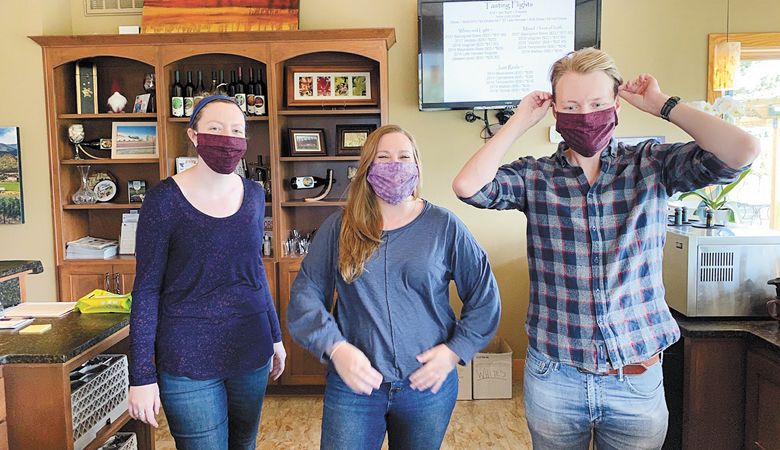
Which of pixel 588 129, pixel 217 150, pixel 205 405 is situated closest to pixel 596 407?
pixel 588 129

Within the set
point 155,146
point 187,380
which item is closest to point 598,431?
point 187,380

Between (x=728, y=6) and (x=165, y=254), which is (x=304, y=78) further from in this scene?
(x=728, y=6)

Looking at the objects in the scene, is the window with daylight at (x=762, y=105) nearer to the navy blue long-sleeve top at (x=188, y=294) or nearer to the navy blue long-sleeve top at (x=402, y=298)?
the navy blue long-sleeve top at (x=402, y=298)

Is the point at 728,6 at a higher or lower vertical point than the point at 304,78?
higher

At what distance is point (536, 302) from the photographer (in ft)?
4.82

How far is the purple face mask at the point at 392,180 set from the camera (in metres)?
1.54

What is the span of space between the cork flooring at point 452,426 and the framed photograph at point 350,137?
1548 mm

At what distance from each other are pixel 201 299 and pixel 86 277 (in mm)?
2477

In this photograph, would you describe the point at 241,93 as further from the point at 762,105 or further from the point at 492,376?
the point at 762,105

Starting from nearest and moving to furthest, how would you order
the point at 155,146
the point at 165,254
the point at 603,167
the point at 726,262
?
the point at 603,167, the point at 165,254, the point at 726,262, the point at 155,146

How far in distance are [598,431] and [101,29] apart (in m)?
3.90

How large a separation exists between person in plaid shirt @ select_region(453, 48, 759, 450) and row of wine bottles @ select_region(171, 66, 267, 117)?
255 centimetres

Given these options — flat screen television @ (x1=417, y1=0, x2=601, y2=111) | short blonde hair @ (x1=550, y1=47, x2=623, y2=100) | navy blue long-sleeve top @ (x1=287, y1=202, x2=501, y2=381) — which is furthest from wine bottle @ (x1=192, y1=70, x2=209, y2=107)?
short blonde hair @ (x1=550, y1=47, x2=623, y2=100)

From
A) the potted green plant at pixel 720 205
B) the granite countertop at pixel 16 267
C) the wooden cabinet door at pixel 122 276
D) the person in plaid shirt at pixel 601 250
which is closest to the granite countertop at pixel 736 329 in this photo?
the potted green plant at pixel 720 205
